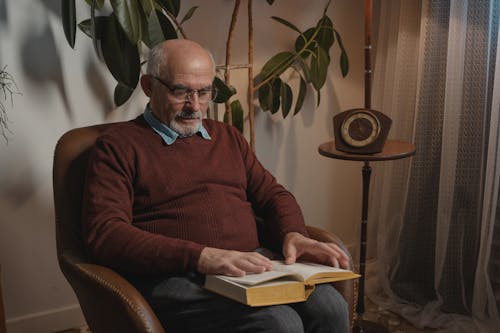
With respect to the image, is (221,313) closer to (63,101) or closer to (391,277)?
(63,101)

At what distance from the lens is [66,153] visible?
171cm

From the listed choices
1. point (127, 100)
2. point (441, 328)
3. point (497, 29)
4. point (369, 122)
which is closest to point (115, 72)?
point (127, 100)

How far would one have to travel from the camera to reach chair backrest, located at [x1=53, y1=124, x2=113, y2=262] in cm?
164

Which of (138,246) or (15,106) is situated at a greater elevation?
(15,106)

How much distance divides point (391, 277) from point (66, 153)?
1505 mm

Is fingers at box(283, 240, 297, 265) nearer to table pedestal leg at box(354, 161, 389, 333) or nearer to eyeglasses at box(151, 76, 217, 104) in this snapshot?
eyeglasses at box(151, 76, 217, 104)

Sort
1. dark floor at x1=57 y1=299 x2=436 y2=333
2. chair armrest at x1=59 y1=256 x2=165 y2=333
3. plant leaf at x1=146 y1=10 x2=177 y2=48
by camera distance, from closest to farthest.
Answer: chair armrest at x1=59 y1=256 x2=165 y2=333
plant leaf at x1=146 y1=10 x2=177 y2=48
dark floor at x1=57 y1=299 x2=436 y2=333

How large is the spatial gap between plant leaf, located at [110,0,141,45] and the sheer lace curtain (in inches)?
43.6

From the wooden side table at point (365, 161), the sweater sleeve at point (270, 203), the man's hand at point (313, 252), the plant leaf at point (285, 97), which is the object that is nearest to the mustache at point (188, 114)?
the sweater sleeve at point (270, 203)

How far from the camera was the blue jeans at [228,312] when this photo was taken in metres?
1.39

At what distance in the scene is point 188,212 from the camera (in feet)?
5.38

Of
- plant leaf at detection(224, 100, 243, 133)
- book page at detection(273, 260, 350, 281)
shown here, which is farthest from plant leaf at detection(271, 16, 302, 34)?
book page at detection(273, 260, 350, 281)

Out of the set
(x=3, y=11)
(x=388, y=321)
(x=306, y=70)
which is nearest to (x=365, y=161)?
(x=306, y=70)

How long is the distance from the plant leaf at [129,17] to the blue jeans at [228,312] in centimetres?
75
